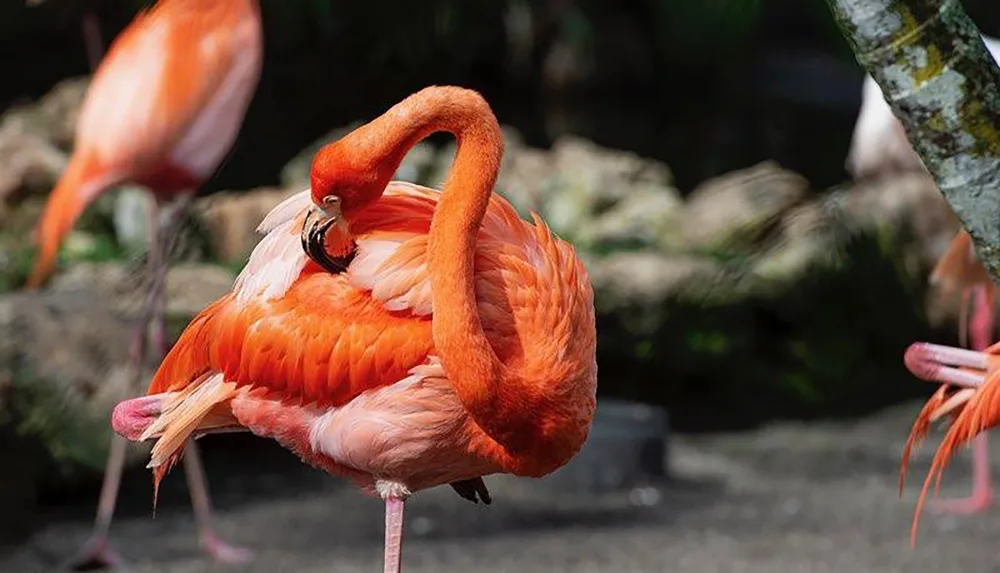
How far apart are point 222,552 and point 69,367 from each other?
930 mm

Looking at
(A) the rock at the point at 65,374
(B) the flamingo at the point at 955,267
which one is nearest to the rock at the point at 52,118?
(A) the rock at the point at 65,374

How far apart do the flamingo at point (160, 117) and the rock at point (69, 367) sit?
0.51 m

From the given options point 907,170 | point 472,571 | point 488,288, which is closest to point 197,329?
point 488,288

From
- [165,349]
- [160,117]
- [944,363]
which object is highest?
[944,363]

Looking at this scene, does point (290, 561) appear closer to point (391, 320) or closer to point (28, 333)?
point (28, 333)

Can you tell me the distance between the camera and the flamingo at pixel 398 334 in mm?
2205

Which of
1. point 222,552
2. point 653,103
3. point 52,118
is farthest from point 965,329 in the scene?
point 653,103

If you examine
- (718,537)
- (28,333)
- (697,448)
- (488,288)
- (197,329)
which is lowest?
(697,448)

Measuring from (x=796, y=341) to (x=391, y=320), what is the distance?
4.74 m

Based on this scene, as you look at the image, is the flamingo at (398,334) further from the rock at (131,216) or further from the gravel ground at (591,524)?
the rock at (131,216)

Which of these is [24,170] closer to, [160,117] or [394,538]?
[160,117]

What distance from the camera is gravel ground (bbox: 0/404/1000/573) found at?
458cm

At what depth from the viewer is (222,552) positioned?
15.1 ft

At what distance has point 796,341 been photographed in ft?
22.5
